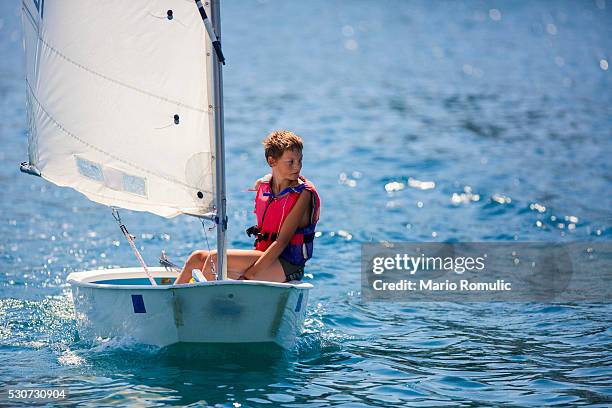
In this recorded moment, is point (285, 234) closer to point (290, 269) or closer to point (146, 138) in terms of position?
point (290, 269)

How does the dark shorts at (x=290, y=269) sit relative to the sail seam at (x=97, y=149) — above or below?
below

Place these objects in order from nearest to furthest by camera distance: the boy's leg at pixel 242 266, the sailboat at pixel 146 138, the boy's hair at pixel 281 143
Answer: the sailboat at pixel 146 138 < the boy's hair at pixel 281 143 < the boy's leg at pixel 242 266

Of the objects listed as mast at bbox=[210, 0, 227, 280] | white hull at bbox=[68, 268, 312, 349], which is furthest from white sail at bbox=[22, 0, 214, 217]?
white hull at bbox=[68, 268, 312, 349]

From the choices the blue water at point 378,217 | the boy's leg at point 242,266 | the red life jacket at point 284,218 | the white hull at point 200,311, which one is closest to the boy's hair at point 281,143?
the red life jacket at point 284,218

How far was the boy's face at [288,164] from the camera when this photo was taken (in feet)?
26.4

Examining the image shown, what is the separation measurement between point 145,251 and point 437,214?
12.6 feet

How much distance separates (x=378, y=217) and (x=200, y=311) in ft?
21.0

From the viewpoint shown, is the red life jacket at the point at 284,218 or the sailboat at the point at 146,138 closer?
the sailboat at the point at 146,138

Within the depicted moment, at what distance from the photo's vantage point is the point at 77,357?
8.38 meters

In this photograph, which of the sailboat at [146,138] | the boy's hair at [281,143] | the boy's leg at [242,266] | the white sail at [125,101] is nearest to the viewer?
the sailboat at [146,138]

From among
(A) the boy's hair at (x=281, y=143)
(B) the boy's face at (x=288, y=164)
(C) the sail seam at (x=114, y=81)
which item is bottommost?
(B) the boy's face at (x=288, y=164)

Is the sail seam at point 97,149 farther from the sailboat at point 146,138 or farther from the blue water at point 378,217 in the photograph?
the blue water at point 378,217

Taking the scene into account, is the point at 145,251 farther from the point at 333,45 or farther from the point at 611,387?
the point at 333,45

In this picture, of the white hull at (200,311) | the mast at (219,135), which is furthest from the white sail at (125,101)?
the white hull at (200,311)
